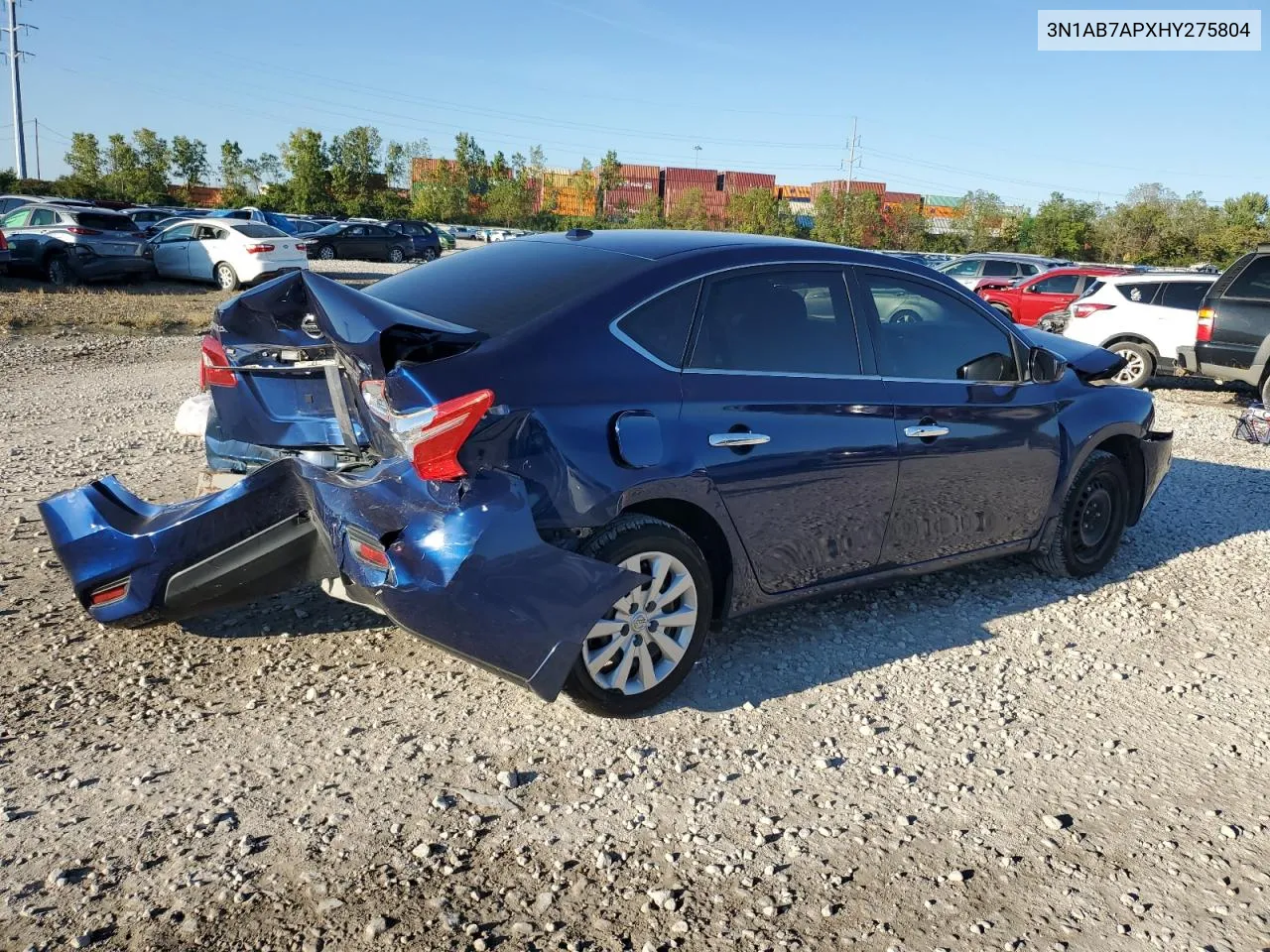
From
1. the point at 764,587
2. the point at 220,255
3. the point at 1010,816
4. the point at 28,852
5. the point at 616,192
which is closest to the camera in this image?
the point at 28,852

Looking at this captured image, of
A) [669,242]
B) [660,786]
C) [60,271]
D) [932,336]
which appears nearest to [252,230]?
[60,271]

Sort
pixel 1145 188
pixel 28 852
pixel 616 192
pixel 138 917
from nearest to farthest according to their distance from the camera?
1. pixel 138 917
2. pixel 28 852
3. pixel 1145 188
4. pixel 616 192

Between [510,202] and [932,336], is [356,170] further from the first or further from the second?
[932,336]

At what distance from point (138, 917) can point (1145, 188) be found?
79.1 meters

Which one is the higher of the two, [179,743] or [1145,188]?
[1145,188]

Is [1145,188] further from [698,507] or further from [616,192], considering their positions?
[698,507]

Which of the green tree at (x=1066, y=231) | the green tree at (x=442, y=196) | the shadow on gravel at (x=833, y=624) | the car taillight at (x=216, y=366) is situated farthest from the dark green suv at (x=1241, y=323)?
the green tree at (x=442, y=196)

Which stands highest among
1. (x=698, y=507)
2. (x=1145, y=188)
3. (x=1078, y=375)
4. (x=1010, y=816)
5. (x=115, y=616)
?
(x=1145, y=188)

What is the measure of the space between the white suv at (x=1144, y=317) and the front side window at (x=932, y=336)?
32.2ft

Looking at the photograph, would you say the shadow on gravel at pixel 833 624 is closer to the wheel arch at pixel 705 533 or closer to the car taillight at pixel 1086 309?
the wheel arch at pixel 705 533

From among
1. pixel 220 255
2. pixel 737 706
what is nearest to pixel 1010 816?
pixel 737 706

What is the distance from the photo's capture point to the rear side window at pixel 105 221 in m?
19.9

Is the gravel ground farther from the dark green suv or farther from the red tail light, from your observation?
the dark green suv

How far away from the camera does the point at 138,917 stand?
261cm
